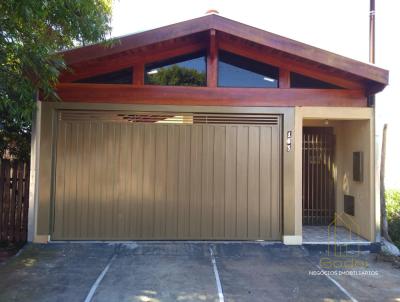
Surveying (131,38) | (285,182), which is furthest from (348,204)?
(131,38)

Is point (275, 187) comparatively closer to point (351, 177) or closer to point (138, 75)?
point (351, 177)

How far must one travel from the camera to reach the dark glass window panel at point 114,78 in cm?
720

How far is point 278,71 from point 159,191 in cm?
339

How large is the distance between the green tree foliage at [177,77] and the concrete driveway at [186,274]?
3166 mm

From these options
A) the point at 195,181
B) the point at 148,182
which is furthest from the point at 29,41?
the point at 195,181

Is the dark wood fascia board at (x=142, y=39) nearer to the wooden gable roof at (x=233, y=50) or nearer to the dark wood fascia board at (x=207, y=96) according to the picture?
the wooden gable roof at (x=233, y=50)

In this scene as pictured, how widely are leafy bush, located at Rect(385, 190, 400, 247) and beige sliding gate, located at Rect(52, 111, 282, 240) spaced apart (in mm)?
2707

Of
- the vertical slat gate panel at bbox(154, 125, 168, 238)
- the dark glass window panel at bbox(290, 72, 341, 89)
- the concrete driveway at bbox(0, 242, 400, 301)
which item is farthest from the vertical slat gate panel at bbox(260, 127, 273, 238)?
the vertical slat gate panel at bbox(154, 125, 168, 238)

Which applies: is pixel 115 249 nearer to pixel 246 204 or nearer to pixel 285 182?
pixel 246 204

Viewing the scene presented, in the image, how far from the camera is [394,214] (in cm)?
832

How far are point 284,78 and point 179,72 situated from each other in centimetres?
211

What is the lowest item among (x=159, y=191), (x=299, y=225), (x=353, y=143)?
(x=299, y=225)

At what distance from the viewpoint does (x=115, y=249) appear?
22.3 ft

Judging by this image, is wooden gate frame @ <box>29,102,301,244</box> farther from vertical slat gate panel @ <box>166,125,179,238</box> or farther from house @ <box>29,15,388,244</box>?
vertical slat gate panel @ <box>166,125,179,238</box>
